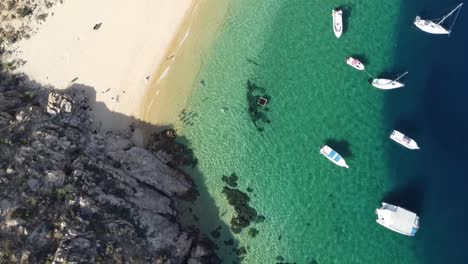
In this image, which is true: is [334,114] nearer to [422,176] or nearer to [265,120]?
[265,120]

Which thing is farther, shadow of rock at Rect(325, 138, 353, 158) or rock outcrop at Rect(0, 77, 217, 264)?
shadow of rock at Rect(325, 138, 353, 158)

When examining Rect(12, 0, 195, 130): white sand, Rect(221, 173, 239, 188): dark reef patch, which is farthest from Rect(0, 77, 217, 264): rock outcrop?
Rect(221, 173, 239, 188): dark reef patch

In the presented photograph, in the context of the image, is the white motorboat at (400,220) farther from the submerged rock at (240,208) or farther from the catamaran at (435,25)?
the catamaran at (435,25)

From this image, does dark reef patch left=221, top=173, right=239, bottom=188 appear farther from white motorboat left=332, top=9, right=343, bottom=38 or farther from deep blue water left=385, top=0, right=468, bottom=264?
white motorboat left=332, top=9, right=343, bottom=38

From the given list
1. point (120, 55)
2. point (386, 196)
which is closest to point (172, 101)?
point (120, 55)

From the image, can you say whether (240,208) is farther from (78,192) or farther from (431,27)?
(431,27)

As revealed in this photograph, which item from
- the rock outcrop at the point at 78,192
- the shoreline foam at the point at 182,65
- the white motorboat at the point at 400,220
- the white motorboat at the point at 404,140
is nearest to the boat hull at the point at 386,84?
the white motorboat at the point at 404,140
